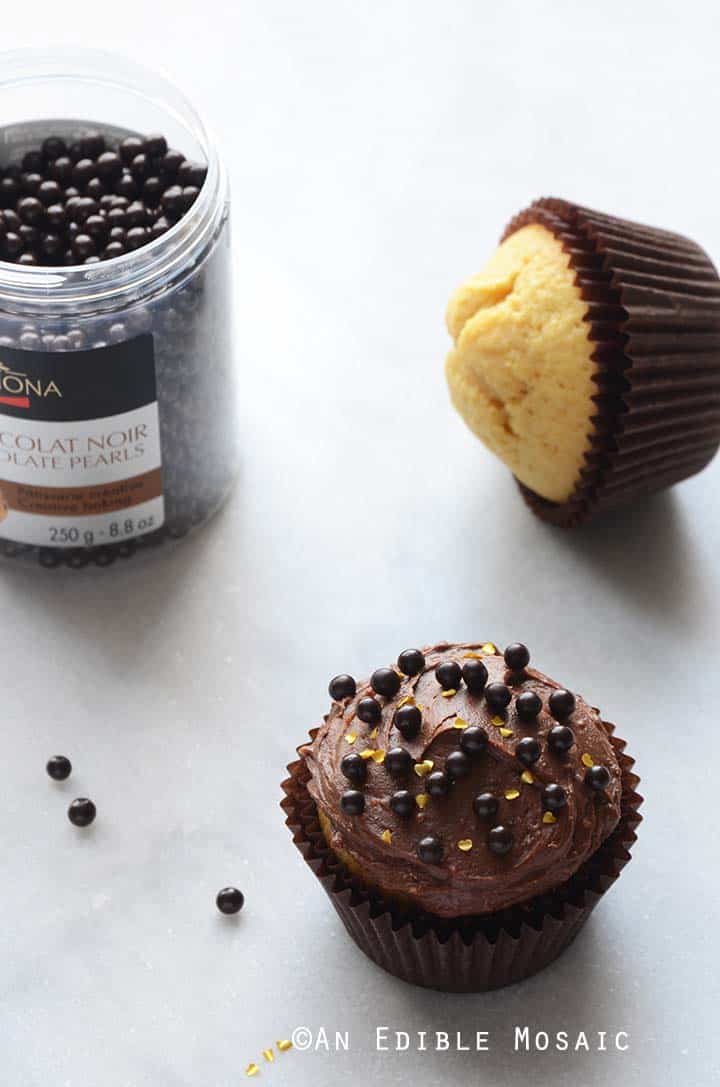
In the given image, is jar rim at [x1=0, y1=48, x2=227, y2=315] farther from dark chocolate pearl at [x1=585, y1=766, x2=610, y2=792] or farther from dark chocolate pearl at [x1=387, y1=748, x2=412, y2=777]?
dark chocolate pearl at [x1=585, y1=766, x2=610, y2=792]

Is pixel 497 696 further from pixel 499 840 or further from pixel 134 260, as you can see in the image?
pixel 134 260

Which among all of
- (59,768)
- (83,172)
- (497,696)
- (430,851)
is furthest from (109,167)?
(430,851)

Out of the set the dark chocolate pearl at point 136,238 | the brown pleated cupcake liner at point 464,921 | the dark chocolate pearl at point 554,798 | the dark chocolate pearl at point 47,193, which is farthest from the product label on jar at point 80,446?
the dark chocolate pearl at point 554,798

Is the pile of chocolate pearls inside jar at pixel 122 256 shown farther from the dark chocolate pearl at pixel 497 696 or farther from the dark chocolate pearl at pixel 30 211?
the dark chocolate pearl at pixel 497 696

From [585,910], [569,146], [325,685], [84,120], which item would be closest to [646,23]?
[569,146]

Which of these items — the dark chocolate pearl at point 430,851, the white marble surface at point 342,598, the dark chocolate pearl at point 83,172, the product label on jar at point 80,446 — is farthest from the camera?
the dark chocolate pearl at point 83,172

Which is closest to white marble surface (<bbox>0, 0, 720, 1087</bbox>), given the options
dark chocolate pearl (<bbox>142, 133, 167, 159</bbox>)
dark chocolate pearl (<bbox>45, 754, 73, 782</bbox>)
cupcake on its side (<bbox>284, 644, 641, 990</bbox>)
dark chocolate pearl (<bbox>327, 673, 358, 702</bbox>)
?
dark chocolate pearl (<bbox>45, 754, 73, 782</bbox>)

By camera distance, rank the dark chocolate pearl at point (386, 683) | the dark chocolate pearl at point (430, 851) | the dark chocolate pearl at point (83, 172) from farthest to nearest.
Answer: the dark chocolate pearl at point (83, 172), the dark chocolate pearl at point (386, 683), the dark chocolate pearl at point (430, 851)
